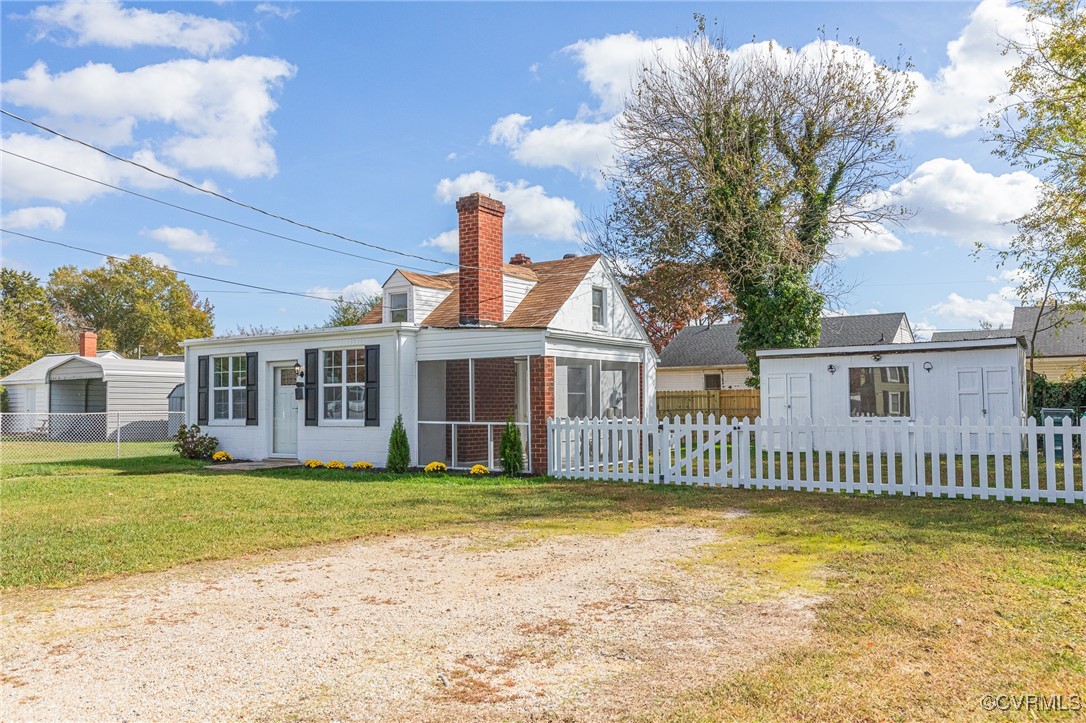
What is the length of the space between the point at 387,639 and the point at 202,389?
15347 millimetres

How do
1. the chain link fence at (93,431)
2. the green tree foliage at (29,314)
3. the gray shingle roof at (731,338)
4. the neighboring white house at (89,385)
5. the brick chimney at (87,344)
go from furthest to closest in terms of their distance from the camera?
the green tree foliage at (29,314) → the gray shingle roof at (731,338) → the brick chimney at (87,344) → the neighboring white house at (89,385) → the chain link fence at (93,431)

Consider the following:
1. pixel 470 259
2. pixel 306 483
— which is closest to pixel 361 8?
pixel 470 259

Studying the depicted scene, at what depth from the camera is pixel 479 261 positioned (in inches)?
630

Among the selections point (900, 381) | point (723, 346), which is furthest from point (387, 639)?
point (723, 346)

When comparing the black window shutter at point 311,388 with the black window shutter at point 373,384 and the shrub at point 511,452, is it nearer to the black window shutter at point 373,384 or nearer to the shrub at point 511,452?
the black window shutter at point 373,384

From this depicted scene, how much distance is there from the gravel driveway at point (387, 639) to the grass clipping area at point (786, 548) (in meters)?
0.33

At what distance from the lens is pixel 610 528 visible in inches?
336

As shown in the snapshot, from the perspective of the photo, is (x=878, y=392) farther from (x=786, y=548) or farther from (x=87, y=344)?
(x=87, y=344)

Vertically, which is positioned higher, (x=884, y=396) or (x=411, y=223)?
(x=411, y=223)

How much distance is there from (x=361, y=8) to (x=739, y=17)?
11.5 m

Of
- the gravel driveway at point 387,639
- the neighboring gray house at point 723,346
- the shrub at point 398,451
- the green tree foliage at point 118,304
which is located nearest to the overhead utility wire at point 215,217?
the shrub at point 398,451

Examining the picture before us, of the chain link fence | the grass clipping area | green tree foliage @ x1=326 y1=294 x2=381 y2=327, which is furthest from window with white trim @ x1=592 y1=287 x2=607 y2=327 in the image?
green tree foliage @ x1=326 y1=294 x2=381 y2=327

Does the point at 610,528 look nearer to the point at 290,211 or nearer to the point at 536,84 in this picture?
the point at 536,84
